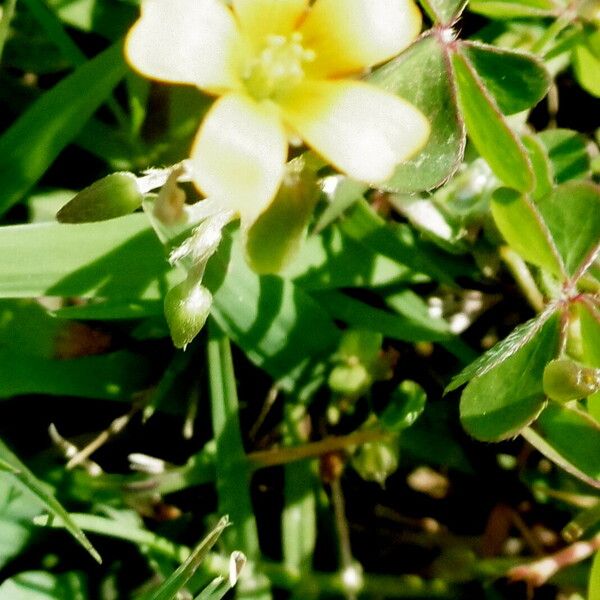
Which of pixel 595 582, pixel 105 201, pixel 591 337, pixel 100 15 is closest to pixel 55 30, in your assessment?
pixel 100 15

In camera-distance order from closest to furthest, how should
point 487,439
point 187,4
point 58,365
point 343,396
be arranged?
point 187,4, point 487,439, point 58,365, point 343,396

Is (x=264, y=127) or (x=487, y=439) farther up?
(x=264, y=127)

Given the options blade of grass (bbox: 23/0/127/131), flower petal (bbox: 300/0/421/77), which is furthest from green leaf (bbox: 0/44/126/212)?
flower petal (bbox: 300/0/421/77)

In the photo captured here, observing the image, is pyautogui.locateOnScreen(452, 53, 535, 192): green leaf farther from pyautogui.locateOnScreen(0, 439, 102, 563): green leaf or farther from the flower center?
pyautogui.locateOnScreen(0, 439, 102, 563): green leaf

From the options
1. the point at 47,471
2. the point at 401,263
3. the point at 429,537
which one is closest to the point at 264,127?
the point at 401,263

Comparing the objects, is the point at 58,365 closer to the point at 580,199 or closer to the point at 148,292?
the point at 148,292

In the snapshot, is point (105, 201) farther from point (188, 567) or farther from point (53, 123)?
point (188, 567)
